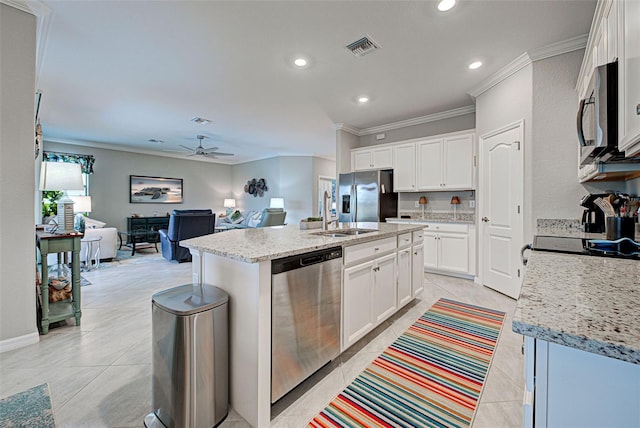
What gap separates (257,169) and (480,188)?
7318mm

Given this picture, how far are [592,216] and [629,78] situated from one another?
176 centimetres

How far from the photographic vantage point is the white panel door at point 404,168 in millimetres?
4766

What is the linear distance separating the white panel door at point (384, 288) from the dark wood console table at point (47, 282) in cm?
273

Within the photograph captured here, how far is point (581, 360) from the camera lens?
0.52m

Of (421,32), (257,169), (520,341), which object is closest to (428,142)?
(421,32)

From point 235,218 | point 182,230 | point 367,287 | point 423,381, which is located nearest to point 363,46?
point 367,287

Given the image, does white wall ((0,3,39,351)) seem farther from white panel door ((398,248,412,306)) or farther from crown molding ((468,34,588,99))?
crown molding ((468,34,588,99))

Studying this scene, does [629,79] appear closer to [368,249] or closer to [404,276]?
[368,249]

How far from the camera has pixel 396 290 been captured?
262 cm

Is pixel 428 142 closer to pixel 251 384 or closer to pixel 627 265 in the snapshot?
pixel 627 265

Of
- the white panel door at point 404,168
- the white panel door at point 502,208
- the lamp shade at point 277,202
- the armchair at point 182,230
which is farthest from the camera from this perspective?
the lamp shade at point 277,202

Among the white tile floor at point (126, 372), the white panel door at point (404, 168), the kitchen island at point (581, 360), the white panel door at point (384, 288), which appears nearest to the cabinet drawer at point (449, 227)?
the white panel door at point (404, 168)

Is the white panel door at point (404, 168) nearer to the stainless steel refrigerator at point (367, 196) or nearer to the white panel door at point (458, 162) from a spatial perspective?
the stainless steel refrigerator at point (367, 196)

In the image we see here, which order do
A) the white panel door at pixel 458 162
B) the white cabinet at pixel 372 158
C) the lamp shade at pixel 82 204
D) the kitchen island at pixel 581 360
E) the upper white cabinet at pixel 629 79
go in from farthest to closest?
the white cabinet at pixel 372 158 < the lamp shade at pixel 82 204 < the white panel door at pixel 458 162 < the upper white cabinet at pixel 629 79 < the kitchen island at pixel 581 360
